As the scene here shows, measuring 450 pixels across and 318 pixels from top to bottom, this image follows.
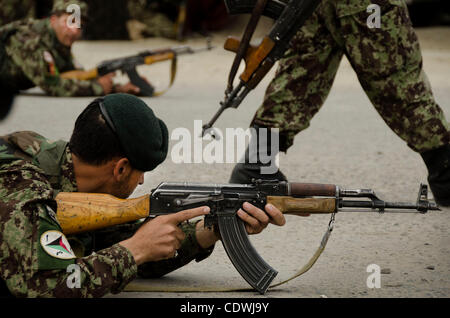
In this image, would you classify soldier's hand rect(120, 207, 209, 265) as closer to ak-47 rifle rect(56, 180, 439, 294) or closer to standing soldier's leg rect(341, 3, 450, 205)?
ak-47 rifle rect(56, 180, 439, 294)

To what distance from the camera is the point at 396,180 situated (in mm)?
5402

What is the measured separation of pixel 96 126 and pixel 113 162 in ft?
0.46

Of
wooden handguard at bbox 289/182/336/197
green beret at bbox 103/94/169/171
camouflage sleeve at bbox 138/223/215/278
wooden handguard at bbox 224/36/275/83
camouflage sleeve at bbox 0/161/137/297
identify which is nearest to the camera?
camouflage sleeve at bbox 0/161/137/297

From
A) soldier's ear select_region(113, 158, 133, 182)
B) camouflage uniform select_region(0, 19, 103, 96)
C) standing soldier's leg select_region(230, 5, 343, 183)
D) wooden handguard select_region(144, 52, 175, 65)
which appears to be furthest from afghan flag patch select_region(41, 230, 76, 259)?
wooden handguard select_region(144, 52, 175, 65)

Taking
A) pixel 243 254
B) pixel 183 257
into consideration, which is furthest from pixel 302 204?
pixel 183 257

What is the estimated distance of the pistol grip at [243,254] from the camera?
305cm

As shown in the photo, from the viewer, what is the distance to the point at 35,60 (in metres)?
8.22

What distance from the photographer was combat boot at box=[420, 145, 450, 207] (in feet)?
14.5

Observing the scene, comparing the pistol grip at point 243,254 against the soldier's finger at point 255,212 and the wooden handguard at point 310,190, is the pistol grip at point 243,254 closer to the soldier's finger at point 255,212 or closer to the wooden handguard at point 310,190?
the soldier's finger at point 255,212

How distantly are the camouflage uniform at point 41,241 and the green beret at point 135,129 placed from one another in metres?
0.23

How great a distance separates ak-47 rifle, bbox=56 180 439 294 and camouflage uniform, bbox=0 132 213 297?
0.12 metres

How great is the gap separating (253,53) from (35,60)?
4.25m
